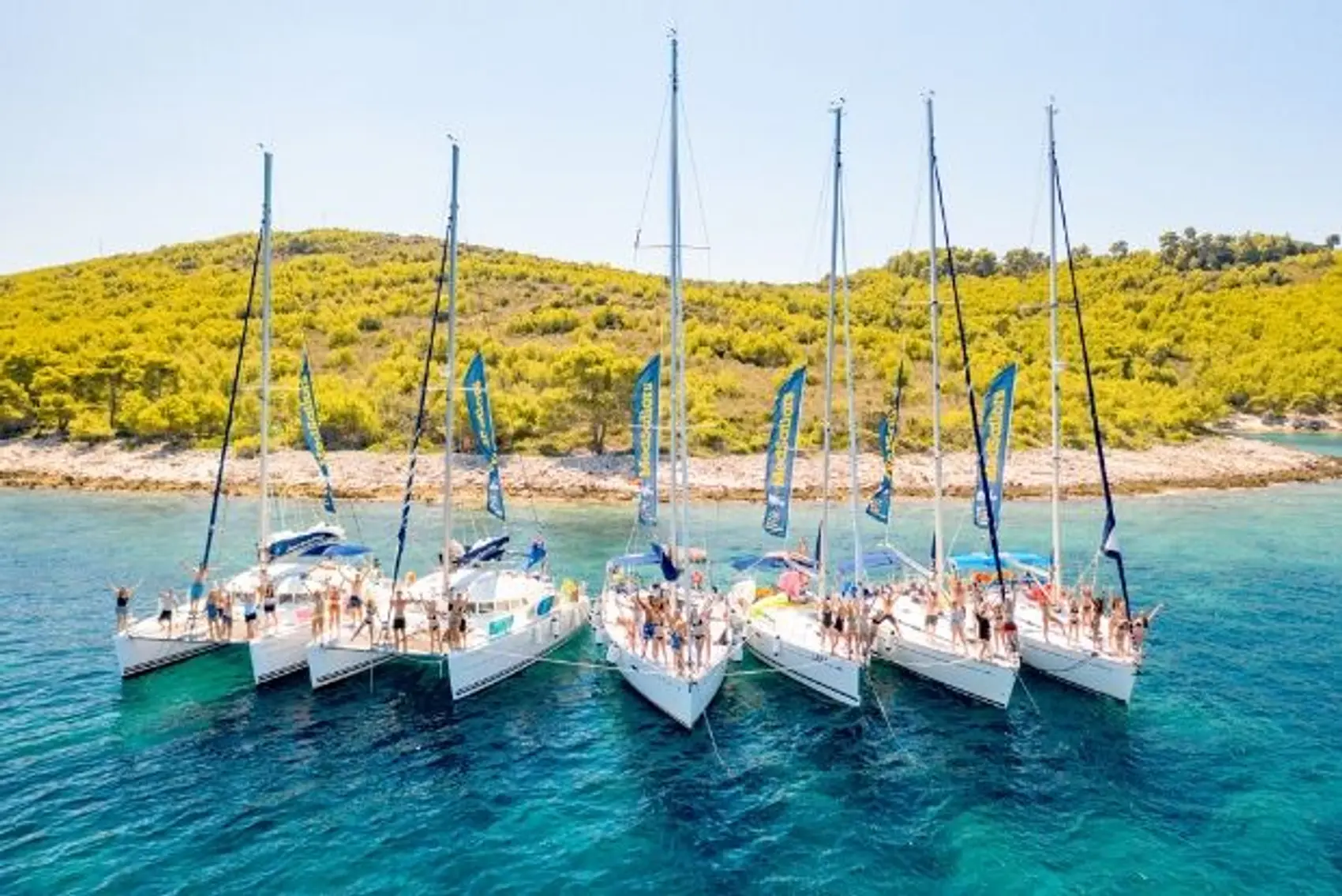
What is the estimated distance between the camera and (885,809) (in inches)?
763

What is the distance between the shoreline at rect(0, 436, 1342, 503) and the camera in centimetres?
6141

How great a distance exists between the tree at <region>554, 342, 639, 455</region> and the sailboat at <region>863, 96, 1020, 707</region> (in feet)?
129

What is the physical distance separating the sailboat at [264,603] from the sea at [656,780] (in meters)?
0.77

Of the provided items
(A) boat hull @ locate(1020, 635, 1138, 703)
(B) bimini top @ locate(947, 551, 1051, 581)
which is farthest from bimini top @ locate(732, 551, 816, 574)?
(A) boat hull @ locate(1020, 635, 1138, 703)

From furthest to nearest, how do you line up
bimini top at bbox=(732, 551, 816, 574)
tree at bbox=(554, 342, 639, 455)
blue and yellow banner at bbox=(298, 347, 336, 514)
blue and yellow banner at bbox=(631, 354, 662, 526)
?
tree at bbox=(554, 342, 639, 455), blue and yellow banner at bbox=(298, 347, 336, 514), bimini top at bbox=(732, 551, 816, 574), blue and yellow banner at bbox=(631, 354, 662, 526)

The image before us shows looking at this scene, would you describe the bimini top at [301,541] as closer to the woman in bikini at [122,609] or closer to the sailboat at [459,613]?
the sailboat at [459,613]

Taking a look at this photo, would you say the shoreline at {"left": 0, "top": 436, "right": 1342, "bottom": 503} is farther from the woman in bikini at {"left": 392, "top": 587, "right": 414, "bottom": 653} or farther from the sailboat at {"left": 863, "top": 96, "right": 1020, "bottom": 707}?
the woman in bikini at {"left": 392, "top": 587, "right": 414, "bottom": 653}

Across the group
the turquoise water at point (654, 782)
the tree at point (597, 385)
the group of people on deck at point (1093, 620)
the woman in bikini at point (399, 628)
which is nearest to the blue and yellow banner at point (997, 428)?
the group of people on deck at point (1093, 620)

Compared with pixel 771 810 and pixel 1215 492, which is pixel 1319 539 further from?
pixel 771 810

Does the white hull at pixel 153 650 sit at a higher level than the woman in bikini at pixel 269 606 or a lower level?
lower

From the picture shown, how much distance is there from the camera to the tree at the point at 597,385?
68.1 meters

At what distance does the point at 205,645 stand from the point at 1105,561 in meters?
38.8

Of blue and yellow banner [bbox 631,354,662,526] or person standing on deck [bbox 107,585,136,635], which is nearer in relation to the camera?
person standing on deck [bbox 107,585,136,635]

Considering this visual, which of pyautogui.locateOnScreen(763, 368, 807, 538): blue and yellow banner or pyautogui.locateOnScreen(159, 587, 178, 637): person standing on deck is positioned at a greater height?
pyautogui.locateOnScreen(763, 368, 807, 538): blue and yellow banner
